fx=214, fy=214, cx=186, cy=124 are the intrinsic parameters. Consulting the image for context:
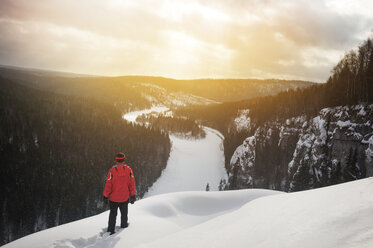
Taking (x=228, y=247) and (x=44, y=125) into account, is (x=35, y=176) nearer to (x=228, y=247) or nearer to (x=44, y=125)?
(x=44, y=125)

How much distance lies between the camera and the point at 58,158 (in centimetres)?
8219

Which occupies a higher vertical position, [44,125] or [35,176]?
[44,125]

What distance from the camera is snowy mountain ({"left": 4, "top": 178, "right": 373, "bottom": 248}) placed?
307cm

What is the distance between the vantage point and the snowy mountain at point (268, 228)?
3.07 meters

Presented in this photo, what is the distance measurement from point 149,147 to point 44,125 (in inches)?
2001

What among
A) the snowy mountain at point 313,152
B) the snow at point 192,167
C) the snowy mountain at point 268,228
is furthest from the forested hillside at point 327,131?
the snowy mountain at point 268,228

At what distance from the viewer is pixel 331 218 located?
3.52 meters

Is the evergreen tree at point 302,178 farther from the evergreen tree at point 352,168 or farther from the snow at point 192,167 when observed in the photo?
the snow at point 192,167

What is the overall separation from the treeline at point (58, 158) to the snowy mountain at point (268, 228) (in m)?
64.4

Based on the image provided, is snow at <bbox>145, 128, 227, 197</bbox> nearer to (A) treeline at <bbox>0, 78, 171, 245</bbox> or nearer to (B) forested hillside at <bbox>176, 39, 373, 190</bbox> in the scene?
(A) treeline at <bbox>0, 78, 171, 245</bbox>

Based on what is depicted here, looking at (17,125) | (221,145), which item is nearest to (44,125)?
(17,125)

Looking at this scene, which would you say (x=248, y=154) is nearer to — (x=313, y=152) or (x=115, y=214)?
(x=313, y=152)

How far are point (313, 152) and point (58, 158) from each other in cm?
8466

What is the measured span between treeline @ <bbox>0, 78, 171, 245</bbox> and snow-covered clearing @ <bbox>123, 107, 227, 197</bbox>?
185 inches
